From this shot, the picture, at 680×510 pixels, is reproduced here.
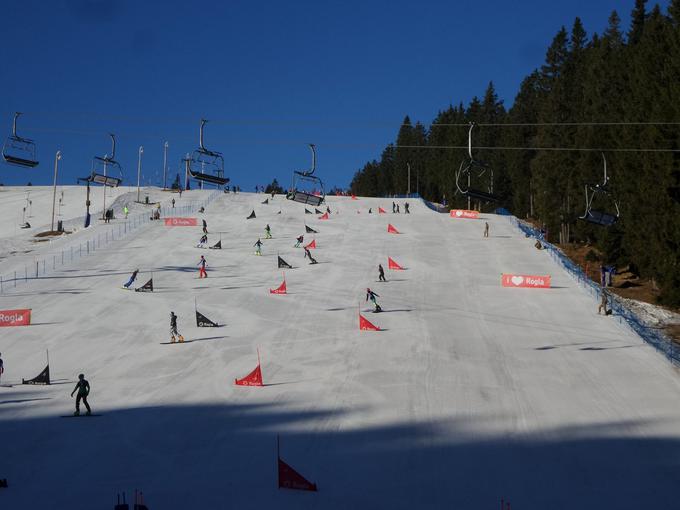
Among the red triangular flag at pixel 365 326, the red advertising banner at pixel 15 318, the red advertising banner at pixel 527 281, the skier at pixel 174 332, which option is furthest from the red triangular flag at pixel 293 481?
the red advertising banner at pixel 527 281

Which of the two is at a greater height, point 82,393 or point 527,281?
point 527,281

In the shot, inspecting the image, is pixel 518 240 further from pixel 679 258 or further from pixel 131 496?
pixel 131 496

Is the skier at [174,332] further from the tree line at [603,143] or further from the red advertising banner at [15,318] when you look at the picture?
the tree line at [603,143]

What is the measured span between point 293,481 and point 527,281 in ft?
97.6

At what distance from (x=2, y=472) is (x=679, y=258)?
37433 millimetres

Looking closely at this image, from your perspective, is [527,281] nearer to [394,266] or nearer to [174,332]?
[394,266]

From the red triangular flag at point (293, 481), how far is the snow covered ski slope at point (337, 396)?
24 centimetres

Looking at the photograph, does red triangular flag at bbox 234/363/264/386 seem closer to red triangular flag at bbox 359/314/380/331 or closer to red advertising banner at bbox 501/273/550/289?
→ red triangular flag at bbox 359/314/380/331

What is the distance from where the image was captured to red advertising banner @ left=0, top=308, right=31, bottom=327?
3319cm

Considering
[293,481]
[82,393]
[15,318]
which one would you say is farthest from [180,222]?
[293,481]

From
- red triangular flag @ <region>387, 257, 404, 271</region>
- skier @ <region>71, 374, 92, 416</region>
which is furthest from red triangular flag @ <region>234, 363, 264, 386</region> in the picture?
red triangular flag @ <region>387, 257, 404, 271</region>

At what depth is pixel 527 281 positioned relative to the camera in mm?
43000

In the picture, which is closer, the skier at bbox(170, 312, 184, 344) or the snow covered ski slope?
the snow covered ski slope

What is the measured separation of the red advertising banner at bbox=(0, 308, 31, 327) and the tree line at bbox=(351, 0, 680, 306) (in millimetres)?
20453
